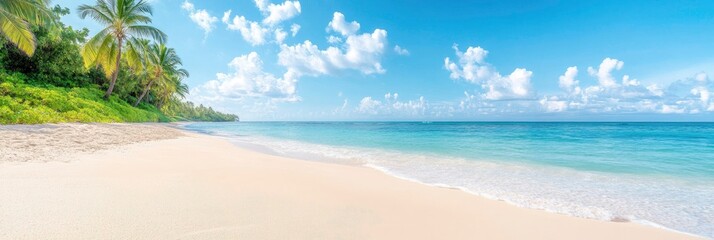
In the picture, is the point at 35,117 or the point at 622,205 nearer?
the point at 622,205

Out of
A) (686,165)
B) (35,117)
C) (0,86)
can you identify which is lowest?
(686,165)

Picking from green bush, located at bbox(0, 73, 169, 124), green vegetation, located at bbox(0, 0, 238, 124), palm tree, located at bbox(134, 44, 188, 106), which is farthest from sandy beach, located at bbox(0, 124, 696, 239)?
palm tree, located at bbox(134, 44, 188, 106)

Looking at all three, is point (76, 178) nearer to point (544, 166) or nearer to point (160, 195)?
point (160, 195)

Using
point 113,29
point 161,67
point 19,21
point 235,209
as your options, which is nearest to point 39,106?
point 19,21

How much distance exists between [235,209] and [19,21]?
18366 mm

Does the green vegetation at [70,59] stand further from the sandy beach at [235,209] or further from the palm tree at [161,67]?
the sandy beach at [235,209]

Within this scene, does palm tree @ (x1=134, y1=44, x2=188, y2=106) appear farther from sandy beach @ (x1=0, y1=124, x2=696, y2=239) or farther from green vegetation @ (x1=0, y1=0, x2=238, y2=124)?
sandy beach @ (x1=0, y1=124, x2=696, y2=239)

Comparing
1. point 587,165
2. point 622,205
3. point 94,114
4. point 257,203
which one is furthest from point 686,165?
point 94,114

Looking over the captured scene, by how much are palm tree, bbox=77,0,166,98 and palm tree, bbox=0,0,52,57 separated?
5.39 metres

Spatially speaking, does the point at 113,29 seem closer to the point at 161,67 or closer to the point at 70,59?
the point at 70,59

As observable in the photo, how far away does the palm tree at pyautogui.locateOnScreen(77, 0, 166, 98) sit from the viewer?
20.5 metres

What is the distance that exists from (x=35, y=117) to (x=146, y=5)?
15.9m

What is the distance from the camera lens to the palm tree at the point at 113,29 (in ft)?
67.4

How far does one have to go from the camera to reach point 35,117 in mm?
10516
